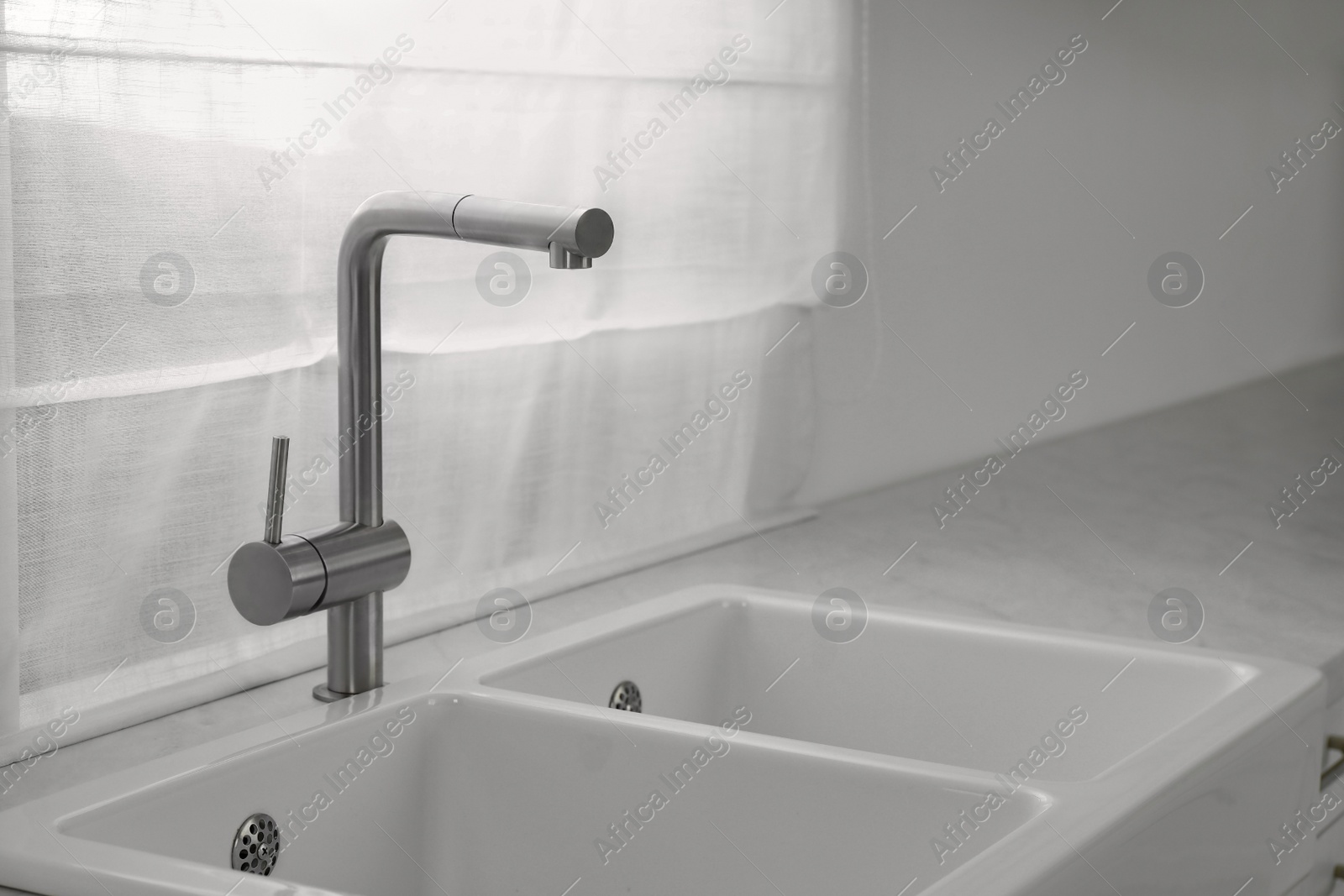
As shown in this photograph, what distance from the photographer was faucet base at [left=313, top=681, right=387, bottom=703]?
3.34ft

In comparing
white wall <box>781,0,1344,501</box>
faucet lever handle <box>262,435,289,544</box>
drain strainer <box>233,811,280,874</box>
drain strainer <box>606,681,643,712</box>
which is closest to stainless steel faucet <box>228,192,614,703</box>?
faucet lever handle <box>262,435,289,544</box>

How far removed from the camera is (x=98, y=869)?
718 mm

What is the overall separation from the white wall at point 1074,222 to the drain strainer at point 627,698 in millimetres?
782

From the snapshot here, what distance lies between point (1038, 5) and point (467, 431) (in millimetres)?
1629

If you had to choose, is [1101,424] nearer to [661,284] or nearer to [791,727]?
[661,284]

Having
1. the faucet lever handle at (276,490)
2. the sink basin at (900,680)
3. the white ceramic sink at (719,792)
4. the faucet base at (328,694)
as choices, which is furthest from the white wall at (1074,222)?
the faucet lever handle at (276,490)

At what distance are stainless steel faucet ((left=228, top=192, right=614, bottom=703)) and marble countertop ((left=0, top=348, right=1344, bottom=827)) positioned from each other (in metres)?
0.09

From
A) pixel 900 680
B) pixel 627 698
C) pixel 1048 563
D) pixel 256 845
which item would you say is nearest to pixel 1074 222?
pixel 1048 563

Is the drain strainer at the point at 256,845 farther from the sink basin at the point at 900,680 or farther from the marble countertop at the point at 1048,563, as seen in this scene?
the sink basin at the point at 900,680

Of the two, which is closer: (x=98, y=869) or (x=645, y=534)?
(x=98, y=869)

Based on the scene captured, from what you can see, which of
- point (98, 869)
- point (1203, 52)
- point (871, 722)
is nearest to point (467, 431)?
point (871, 722)

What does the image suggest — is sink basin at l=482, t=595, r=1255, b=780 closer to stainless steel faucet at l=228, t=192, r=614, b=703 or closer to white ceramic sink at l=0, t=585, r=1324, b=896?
white ceramic sink at l=0, t=585, r=1324, b=896

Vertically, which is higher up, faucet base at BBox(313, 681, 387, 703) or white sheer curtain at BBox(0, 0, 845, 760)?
white sheer curtain at BBox(0, 0, 845, 760)

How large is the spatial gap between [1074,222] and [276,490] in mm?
2103
